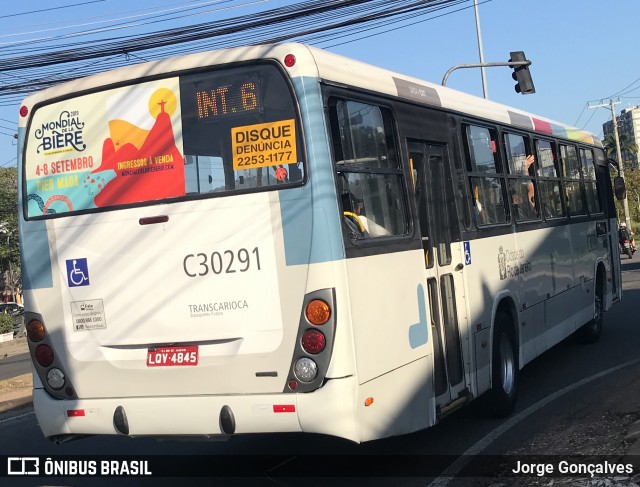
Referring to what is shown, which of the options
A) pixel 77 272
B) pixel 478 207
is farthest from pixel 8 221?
pixel 77 272

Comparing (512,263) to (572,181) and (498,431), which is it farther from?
(572,181)

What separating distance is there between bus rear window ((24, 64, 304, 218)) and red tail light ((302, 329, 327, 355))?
3.29ft

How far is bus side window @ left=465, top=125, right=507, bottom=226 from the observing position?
8.43m

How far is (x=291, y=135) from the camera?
19.0 feet

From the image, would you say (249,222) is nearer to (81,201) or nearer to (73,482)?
(81,201)

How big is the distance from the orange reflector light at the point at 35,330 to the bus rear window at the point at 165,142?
834 mm

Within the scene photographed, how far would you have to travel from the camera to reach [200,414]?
19.3ft

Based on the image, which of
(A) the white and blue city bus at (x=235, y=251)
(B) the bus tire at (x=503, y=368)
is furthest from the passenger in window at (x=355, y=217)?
(B) the bus tire at (x=503, y=368)

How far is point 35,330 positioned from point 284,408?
2128 millimetres

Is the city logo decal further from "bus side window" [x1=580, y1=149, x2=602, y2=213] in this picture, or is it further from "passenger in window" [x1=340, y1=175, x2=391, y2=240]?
"bus side window" [x1=580, y1=149, x2=602, y2=213]

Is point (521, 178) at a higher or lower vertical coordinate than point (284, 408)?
higher

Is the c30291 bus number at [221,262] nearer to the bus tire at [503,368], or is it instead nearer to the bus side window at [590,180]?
the bus tire at [503,368]

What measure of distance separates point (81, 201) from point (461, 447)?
3817mm

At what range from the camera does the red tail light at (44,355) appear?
6.45 m
